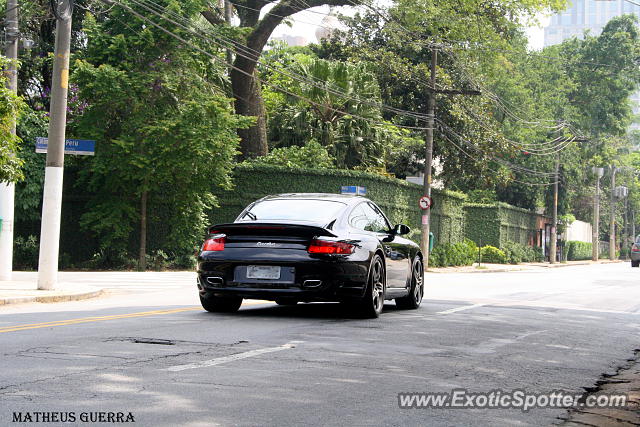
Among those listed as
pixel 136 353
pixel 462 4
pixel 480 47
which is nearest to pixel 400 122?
pixel 480 47

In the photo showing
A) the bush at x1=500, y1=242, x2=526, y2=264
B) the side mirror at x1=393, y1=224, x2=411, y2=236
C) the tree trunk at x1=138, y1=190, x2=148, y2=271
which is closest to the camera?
the side mirror at x1=393, y1=224, x2=411, y2=236

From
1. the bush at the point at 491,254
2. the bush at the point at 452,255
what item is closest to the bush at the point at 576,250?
the bush at the point at 491,254

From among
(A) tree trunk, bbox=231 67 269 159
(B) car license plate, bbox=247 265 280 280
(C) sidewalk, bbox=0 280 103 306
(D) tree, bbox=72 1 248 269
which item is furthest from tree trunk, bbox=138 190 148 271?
(B) car license plate, bbox=247 265 280 280

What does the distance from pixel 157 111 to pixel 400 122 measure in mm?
19127

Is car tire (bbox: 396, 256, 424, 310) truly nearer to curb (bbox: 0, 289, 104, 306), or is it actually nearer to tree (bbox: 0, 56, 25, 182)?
curb (bbox: 0, 289, 104, 306)

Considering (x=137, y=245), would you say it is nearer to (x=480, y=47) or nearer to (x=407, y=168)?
(x=480, y=47)

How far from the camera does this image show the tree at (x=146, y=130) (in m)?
27.8

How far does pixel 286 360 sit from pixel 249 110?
2752cm

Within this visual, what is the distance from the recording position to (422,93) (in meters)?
45.4

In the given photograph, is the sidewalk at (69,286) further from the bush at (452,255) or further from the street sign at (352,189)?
the bush at (452,255)

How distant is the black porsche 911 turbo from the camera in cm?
1150

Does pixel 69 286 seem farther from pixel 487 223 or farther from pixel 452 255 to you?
pixel 487 223

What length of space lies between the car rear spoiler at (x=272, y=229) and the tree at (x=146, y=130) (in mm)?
15761

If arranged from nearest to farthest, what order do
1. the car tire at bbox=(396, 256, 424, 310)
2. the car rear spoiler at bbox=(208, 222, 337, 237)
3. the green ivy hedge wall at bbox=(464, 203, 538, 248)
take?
1. the car rear spoiler at bbox=(208, 222, 337, 237)
2. the car tire at bbox=(396, 256, 424, 310)
3. the green ivy hedge wall at bbox=(464, 203, 538, 248)
